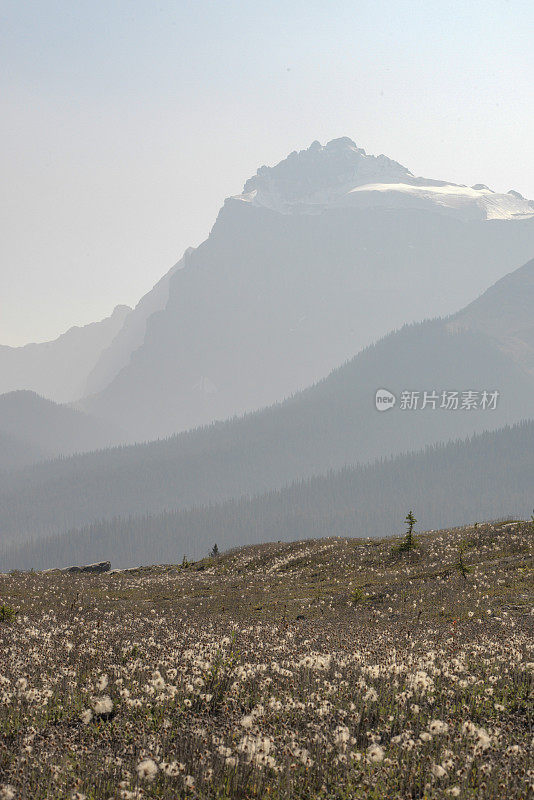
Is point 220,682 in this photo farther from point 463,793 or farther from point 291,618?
point 291,618

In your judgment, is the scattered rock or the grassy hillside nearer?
the grassy hillside

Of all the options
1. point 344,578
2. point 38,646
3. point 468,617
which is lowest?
point 344,578

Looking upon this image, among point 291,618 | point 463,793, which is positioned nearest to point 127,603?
point 291,618

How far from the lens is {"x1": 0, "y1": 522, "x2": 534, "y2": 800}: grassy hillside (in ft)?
19.7

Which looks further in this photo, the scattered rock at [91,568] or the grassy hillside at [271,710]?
the scattered rock at [91,568]

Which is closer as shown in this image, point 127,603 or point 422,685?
point 422,685

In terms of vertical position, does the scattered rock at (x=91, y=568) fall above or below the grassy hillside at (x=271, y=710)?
below

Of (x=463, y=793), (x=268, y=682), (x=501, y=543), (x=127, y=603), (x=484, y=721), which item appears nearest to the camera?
A: (x=463, y=793)

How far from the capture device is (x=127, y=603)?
2920 cm

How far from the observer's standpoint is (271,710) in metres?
8.04

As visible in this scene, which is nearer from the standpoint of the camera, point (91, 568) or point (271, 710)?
point (271, 710)

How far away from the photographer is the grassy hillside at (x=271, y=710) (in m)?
6.00

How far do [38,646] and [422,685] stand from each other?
350 inches

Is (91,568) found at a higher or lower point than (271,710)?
lower
